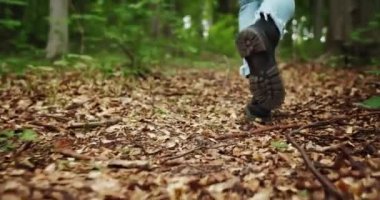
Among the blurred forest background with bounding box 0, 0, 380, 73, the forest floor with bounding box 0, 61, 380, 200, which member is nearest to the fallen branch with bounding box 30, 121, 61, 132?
the forest floor with bounding box 0, 61, 380, 200

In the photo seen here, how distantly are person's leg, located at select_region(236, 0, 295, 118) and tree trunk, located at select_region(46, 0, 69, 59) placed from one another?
5.43 meters

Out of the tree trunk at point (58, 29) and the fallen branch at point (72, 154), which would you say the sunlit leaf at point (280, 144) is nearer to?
the fallen branch at point (72, 154)

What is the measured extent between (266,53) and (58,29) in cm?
606

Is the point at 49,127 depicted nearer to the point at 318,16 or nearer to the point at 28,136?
the point at 28,136

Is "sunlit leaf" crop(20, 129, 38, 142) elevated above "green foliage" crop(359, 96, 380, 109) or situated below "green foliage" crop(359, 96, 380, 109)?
below

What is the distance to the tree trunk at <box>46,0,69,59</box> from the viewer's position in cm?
864

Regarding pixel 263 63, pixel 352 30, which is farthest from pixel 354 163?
pixel 352 30

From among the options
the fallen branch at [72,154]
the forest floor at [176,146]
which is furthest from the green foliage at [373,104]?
the fallen branch at [72,154]

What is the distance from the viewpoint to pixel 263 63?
3.69 m

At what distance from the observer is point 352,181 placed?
7.17 feet

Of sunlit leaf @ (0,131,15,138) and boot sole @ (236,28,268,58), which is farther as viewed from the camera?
boot sole @ (236,28,268,58)

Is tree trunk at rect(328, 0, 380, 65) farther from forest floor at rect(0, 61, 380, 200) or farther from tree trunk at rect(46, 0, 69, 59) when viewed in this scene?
tree trunk at rect(46, 0, 69, 59)

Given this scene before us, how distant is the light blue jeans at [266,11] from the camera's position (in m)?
3.67

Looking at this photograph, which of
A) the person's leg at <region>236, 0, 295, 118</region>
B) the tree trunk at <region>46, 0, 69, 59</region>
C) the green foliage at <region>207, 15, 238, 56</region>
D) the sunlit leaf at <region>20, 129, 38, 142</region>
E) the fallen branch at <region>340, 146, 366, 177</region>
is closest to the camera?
the fallen branch at <region>340, 146, 366, 177</region>
